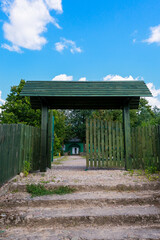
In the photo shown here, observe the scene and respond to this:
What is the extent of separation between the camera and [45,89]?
6660 mm

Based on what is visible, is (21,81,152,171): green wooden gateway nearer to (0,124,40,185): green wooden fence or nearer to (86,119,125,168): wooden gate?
(86,119,125,168): wooden gate

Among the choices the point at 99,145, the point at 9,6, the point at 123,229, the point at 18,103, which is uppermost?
the point at 9,6

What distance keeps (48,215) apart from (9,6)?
7600 mm

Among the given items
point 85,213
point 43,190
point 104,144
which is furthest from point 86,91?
point 85,213

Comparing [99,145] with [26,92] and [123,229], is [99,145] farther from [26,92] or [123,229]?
[123,229]

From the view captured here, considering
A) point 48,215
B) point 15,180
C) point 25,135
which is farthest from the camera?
point 25,135

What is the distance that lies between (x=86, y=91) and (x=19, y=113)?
13.0m

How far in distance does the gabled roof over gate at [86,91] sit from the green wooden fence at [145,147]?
4.83 ft

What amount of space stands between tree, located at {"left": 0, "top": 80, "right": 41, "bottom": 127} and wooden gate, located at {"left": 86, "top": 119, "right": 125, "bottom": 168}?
11214mm

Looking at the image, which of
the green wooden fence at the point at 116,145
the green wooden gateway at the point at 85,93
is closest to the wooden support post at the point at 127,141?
the green wooden gateway at the point at 85,93

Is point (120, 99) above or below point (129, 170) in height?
above

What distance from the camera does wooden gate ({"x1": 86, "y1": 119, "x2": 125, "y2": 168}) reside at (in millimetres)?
6840

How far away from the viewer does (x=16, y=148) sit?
17.1 ft

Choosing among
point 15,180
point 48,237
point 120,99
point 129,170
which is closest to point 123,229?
point 48,237
